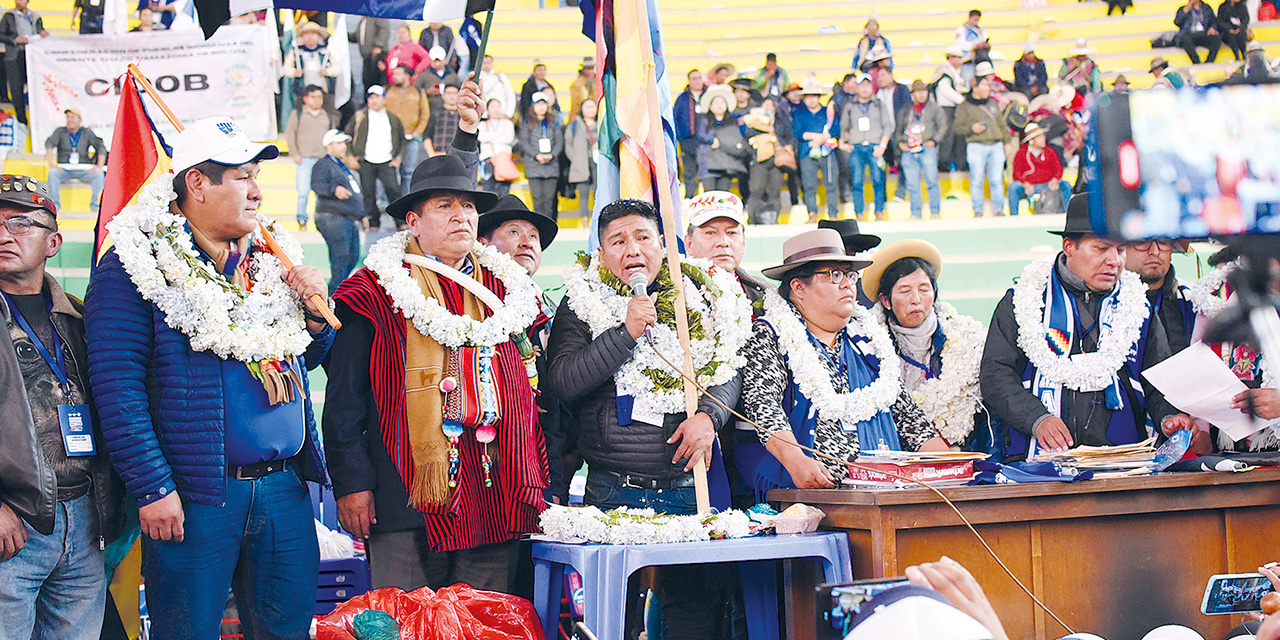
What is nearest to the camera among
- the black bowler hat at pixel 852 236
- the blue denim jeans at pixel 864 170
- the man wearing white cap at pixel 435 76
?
the black bowler hat at pixel 852 236

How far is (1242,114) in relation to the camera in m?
1.46

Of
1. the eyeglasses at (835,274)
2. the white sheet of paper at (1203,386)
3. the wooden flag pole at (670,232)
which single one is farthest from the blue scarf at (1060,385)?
the wooden flag pole at (670,232)

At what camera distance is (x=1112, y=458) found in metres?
3.37

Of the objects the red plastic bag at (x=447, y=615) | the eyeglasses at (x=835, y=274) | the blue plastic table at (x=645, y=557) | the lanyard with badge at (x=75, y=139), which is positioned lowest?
the red plastic bag at (x=447, y=615)

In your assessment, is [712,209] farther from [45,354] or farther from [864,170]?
[864,170]

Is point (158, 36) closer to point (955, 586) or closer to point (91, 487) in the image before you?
point (91, 487)

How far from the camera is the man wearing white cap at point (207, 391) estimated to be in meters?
3.19

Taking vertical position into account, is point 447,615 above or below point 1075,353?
below

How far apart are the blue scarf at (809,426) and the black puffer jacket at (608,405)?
22 cm

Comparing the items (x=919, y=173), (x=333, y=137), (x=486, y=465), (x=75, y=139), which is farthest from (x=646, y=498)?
(x=919, y=173)

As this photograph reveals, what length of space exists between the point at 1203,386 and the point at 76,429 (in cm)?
355

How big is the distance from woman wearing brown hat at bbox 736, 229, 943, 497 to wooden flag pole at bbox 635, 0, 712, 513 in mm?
250

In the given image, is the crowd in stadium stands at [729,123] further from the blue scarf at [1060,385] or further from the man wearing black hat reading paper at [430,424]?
the blue scarf at [1060,385]

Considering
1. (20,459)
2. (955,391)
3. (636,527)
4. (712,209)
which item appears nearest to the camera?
(20,459)
